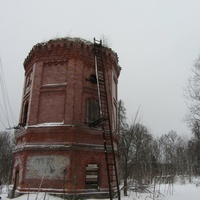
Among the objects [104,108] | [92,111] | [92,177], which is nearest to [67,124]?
[92,111]

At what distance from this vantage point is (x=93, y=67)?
14.6m

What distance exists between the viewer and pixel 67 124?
12.7 meters

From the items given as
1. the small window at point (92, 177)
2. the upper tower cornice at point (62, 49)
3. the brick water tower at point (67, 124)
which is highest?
the upper tower cornice at point (62, 49)

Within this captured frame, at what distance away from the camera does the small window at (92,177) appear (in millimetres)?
12227

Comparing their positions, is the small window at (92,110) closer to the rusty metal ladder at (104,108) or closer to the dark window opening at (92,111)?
the dark window opening at (92,111)

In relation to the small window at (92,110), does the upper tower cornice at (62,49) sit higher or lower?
higher

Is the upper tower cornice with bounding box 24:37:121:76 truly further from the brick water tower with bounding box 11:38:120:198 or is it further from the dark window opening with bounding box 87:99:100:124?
the dark window opening with bounding box 87:99:100:124

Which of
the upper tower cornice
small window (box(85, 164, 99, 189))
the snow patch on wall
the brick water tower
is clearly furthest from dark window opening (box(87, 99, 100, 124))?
the upper tower cornice

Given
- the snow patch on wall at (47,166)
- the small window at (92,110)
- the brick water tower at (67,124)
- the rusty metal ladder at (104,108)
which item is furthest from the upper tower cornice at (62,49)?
the snow patch on wall at (47,166)

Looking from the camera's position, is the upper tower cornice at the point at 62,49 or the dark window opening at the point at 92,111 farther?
the upper tower cornice at the point at 62,49

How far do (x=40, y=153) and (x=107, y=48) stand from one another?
7.70 meters

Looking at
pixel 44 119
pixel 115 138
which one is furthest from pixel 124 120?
pixel 44 119

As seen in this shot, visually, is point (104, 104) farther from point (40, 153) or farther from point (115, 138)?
point (40, 153)

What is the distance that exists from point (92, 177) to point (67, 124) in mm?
3072
